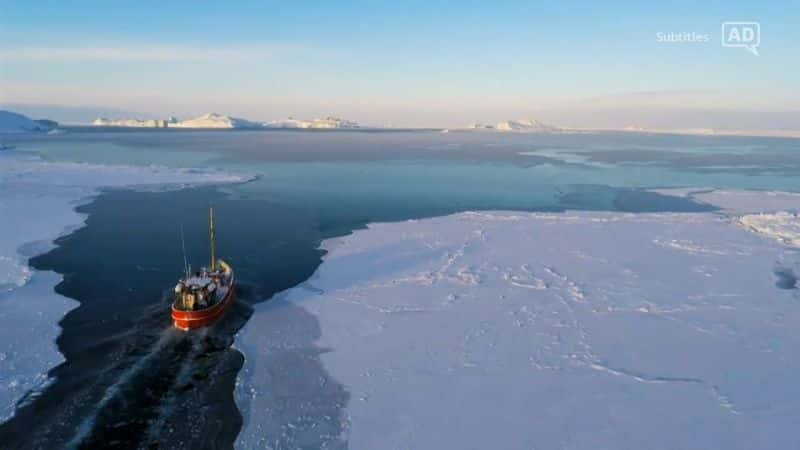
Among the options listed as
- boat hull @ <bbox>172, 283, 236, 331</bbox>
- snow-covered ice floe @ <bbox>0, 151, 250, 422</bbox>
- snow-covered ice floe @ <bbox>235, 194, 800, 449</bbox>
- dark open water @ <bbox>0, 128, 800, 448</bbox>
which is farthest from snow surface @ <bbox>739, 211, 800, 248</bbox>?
snow-covered ice floe @ <bbox>0, 151, 250, 422</bbox>

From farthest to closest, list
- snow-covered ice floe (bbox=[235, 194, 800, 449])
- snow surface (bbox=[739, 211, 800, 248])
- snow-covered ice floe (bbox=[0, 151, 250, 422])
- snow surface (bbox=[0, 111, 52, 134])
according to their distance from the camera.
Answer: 1. snow surface (bbox=[0, 111, 52, 134])
2. snow surface (bbox=[739, 211, 800, 248])
3. snow-covered ice floe (bbox=[0, 151, 250, 422])
4. snow-covered ice floe (bbox=[235, 194, 800, 449])

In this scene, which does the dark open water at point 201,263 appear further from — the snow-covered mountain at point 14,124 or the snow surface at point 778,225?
the snow-covered mountain at point 14,124

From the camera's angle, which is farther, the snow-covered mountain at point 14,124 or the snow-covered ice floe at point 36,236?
the snow-covered mountain at point 14,124

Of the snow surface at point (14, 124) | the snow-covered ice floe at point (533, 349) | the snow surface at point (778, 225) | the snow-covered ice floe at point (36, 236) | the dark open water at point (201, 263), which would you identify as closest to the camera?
the snow-covered ice floe at point (533, 349)

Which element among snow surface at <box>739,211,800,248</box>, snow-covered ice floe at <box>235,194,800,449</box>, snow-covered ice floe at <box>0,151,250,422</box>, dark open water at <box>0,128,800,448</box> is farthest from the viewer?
snow surface at <box>739,211,800,248</box>

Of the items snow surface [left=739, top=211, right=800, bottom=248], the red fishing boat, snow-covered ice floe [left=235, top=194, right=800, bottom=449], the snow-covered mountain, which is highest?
the snow-covered mountain

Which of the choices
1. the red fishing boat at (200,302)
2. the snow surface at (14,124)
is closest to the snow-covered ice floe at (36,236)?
the red fishing boat at (200,302)

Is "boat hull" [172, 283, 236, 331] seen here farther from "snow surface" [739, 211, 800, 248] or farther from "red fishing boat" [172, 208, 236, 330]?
"snow surface" [739, 211, 800, 248]
